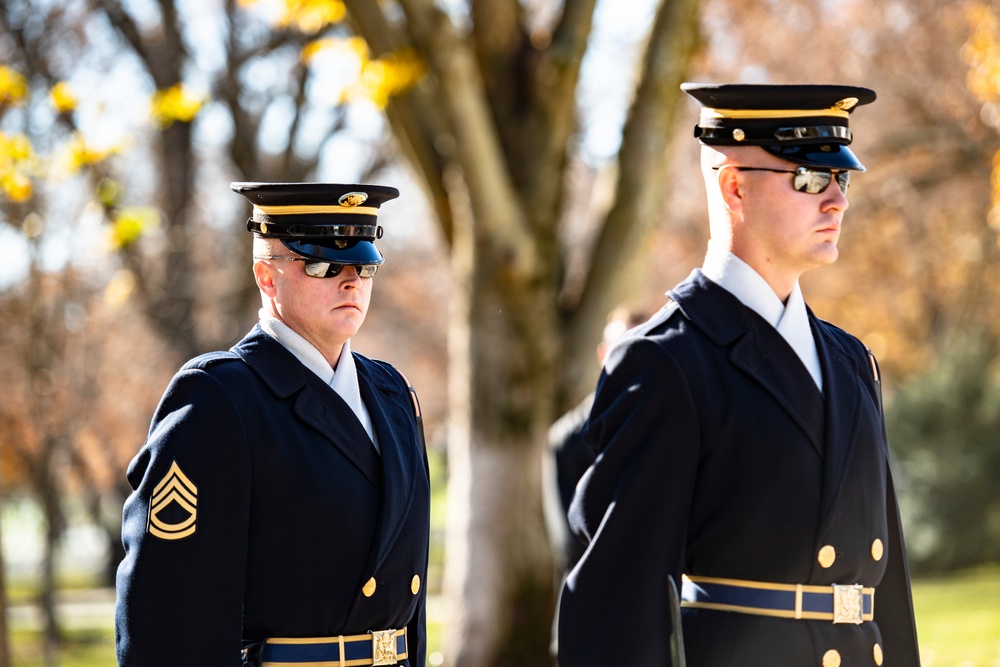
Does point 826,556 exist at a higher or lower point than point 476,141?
lower

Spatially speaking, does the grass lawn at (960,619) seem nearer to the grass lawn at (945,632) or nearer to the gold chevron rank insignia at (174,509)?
the grass lawn at (945,632)

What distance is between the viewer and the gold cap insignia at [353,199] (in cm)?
354

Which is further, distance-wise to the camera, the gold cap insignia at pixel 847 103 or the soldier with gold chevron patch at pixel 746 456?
the gold cap insignia at pixel 847 103

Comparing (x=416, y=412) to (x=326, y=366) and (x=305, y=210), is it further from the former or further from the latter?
(x=305, y=210)

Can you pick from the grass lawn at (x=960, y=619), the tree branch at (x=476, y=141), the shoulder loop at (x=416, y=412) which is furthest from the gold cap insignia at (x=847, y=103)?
the grass lawn at (x=960, y=619)

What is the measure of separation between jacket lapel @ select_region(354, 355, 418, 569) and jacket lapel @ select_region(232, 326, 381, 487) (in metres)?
0.05

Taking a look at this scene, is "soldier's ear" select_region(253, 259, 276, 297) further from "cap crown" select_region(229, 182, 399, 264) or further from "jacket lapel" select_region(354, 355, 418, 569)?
"jacket lapel" select_region(354, 355, 418, 569)

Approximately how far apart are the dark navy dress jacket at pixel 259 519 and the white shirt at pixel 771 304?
948 millimetres

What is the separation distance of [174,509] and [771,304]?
147 centimetres

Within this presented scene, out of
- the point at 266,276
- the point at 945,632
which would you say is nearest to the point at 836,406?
the point at 266,276

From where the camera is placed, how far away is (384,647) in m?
3.33

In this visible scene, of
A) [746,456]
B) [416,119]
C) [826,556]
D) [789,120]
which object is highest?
[416,119]

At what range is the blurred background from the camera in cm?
780

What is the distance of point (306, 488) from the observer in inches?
129
